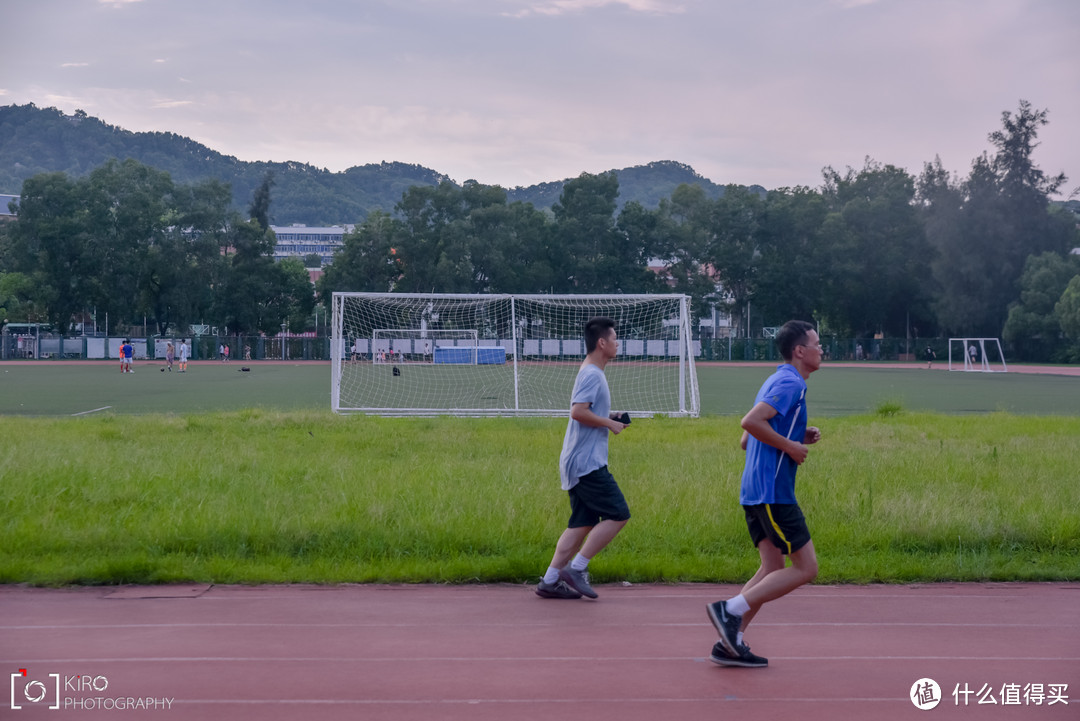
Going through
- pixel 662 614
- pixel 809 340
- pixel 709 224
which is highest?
pixel 709 224

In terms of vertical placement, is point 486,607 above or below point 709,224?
below

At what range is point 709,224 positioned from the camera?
74.5m

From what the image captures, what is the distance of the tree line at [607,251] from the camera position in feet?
226

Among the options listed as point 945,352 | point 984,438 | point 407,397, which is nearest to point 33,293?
point 407,397

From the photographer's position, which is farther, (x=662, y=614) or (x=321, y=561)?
(x=321, y=561)

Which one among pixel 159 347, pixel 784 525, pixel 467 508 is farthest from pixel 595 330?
pixel 159 347

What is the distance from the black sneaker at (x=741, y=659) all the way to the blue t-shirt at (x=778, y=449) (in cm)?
74

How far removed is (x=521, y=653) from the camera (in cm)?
548

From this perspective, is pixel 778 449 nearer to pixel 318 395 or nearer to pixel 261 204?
pixel 318 395

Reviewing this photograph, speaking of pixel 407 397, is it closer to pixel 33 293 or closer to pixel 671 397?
pixel 671 397

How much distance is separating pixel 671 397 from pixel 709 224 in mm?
47239

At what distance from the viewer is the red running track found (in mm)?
4645

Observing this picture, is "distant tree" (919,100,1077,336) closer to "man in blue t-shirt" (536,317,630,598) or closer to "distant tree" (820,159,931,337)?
"distant tree" (820,159,931,337)

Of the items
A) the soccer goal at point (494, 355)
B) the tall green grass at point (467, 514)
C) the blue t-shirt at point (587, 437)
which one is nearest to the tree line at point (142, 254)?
the soccer goal at point (494, 355)
